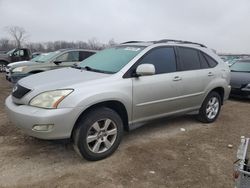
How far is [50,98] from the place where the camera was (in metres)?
3.46

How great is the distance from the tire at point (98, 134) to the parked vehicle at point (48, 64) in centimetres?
578

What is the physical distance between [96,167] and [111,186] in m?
0.51

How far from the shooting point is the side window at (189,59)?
5047 mm

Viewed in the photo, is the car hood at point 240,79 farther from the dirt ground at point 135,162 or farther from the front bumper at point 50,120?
the front bumper at point 50,120

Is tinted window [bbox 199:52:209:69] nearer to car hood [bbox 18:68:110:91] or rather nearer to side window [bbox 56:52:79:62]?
car hood [bbox 18:68:110:91]

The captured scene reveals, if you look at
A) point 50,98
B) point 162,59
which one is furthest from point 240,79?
point 50,98

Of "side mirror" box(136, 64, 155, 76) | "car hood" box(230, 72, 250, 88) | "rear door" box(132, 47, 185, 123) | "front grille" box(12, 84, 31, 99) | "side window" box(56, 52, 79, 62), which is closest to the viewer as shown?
"front grille" box(12, 84, 31, 99)

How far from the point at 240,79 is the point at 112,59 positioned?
18.3 ft

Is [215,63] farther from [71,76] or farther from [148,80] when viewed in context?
[71,76]

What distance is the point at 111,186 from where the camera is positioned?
3.17 m

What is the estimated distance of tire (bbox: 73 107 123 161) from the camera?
358 centimetres

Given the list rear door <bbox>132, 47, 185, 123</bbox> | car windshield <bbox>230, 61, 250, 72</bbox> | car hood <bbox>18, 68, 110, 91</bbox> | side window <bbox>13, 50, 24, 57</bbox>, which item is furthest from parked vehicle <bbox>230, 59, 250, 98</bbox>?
side window <bbox>13, 50, 24, 57</bbox>

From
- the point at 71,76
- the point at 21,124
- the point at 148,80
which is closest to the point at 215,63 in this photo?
the point at 148,80

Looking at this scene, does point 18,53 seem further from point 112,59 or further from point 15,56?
point 112,59
